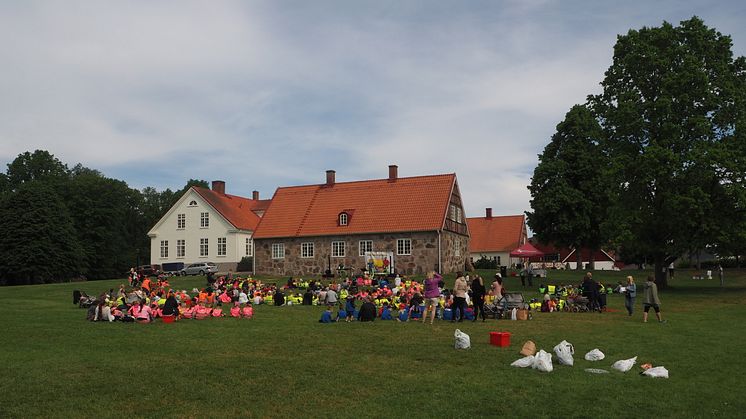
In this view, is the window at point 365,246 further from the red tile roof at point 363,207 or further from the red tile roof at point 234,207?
the red tile roof at point 234,207

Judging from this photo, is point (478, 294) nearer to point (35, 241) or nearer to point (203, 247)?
point (203, 247)

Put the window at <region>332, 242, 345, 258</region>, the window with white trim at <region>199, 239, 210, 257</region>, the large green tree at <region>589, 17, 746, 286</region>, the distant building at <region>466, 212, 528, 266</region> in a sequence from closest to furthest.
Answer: the large green tree at <region>589, 17, 746, 286</region> < the window at <region>332, 242, 345, 258</region> < the window with white trim at <region>199, 239, 210, 257</region> < the distant building at <region>466, 212, 528, 266</region>

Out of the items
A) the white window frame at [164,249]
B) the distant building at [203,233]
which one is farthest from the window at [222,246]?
the white window frame at [164,249]

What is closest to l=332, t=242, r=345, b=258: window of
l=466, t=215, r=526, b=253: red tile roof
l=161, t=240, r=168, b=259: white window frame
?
l=161, t=240, r=168, b=259: white window frame

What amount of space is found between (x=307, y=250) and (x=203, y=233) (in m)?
16.3

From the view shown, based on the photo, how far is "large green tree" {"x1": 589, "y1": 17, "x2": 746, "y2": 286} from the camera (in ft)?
105

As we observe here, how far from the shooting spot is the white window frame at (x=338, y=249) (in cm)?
4556

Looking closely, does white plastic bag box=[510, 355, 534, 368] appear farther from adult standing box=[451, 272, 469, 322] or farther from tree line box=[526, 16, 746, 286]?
tree line box=[526, 16, 746, 286]

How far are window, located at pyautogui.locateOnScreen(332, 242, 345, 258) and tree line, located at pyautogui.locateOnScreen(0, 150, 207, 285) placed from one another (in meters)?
32.6

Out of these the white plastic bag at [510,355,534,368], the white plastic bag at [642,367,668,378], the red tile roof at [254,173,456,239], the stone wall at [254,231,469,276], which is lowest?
the white plastic bag at [642,367,668,378]

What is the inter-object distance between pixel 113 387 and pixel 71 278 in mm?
61311

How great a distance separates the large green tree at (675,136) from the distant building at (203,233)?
115 ft

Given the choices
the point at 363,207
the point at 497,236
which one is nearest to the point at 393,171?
the point at 363,207

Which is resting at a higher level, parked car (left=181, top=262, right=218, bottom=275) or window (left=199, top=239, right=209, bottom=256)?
window (left=199, top=239, right=209, bottom=256)
